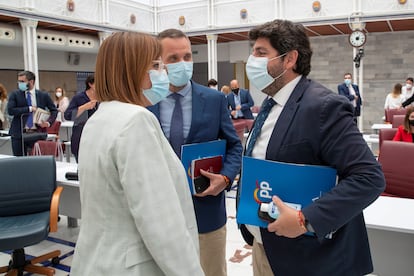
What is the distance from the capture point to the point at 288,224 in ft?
4.61

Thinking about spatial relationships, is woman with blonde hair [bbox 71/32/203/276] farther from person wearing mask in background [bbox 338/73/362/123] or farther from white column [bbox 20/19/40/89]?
white column [bbox 20/19/40/89]

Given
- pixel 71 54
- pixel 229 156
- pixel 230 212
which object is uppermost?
pixel 71 54

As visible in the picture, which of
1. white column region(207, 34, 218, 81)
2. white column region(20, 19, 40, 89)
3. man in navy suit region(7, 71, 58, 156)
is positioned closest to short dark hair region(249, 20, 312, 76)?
man in navy suit region(7, 71, 58, 156)

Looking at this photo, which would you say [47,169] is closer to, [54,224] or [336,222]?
[54,224]

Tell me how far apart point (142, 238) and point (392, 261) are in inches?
77.2

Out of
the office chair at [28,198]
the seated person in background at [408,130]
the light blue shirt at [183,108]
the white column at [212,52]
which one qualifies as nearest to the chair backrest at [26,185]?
the office chair at [28,198]

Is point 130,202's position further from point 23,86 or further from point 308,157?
point 23,86

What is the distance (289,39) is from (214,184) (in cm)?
87

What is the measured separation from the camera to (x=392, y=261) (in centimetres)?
256

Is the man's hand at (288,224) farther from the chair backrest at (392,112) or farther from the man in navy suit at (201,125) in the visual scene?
the chair backrest at (392,112)

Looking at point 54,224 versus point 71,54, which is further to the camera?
point 71,54

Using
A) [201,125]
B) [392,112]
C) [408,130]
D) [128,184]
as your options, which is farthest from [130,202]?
[392,112]

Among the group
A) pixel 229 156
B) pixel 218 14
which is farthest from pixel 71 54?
pixel 229 156

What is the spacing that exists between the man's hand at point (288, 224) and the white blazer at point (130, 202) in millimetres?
323
